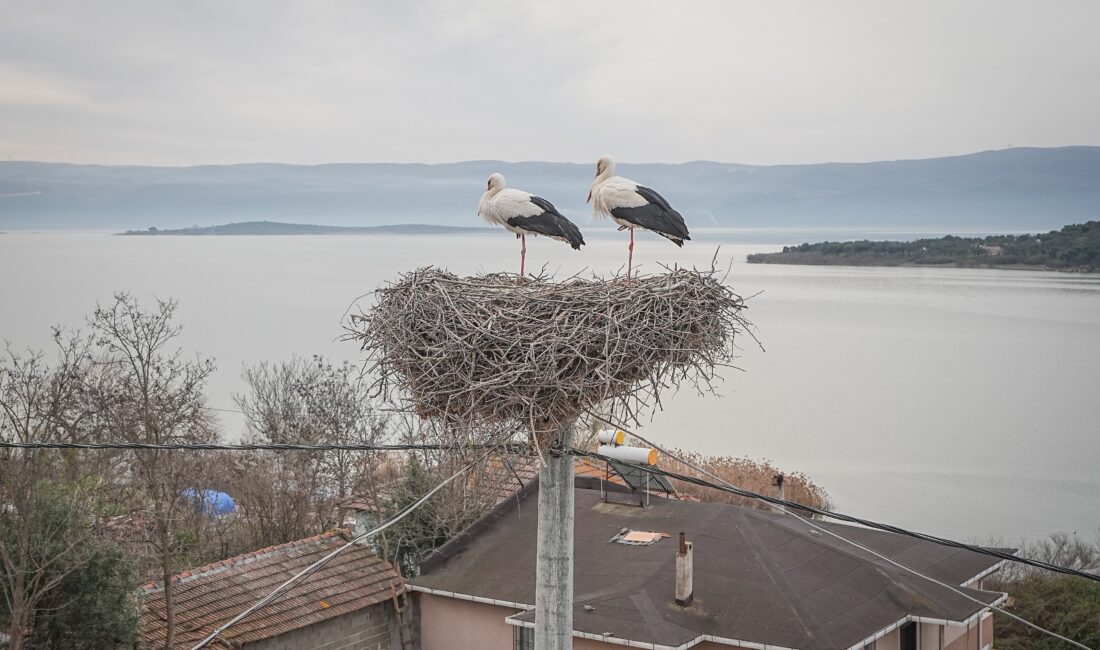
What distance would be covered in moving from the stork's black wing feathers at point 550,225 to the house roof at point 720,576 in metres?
5.85

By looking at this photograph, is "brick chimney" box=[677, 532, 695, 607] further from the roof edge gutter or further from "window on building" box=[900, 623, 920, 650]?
"window on building" box=[900, 623, 920, 650]

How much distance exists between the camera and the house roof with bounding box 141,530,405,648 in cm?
1430

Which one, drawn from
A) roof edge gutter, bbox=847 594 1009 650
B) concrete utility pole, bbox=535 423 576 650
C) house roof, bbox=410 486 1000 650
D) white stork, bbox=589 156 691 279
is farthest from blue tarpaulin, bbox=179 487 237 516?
concrete utility pole, bbox=535 423 576 650

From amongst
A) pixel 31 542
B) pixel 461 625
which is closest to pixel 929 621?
pixel 461 625

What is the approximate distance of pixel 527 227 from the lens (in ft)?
31.7

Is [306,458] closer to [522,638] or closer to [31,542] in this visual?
[522,638]

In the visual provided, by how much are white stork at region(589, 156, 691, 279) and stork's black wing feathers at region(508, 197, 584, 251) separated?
0.32 metres

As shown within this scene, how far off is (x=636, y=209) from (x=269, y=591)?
908 cm

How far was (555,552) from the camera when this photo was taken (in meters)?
7.70

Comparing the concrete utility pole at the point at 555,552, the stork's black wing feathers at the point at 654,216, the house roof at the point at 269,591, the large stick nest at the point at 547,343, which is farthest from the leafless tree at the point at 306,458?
the concrete utility pole at the point at 555,552

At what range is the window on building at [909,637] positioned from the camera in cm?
1486

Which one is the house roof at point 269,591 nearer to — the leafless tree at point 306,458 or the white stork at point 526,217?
the leafless tree at point 306,458

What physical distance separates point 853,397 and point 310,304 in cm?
5526

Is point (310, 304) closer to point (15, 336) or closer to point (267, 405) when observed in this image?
point (15, 336)
